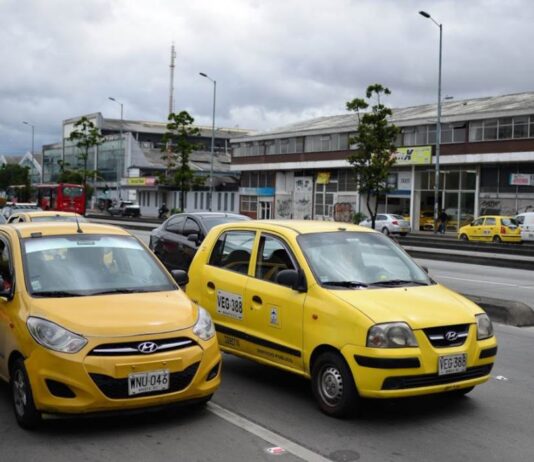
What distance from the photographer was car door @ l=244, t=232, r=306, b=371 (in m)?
6.28

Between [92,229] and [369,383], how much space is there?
3.10 meters

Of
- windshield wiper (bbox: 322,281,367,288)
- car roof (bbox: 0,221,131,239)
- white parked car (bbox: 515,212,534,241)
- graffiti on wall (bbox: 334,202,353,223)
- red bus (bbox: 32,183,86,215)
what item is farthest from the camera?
graffiti on wall (bbox: 334,202,353,223)

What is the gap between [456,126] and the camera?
50.7 metres

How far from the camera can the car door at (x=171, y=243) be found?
47.3ft

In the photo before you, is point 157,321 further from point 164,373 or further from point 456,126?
point 456,126

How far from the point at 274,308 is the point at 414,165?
163 ft

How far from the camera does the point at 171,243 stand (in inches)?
579

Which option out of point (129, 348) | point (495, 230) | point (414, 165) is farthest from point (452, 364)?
point (414, 165)

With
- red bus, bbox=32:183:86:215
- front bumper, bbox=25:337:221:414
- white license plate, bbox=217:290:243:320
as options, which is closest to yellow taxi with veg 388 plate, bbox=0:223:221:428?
front bumper, bbox=25:337:221:414

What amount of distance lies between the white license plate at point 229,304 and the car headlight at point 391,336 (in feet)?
5.97

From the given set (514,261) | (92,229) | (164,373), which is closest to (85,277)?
(92,229)

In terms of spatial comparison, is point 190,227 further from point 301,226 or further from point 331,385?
point 331,385

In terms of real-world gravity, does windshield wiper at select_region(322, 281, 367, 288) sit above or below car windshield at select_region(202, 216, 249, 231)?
below

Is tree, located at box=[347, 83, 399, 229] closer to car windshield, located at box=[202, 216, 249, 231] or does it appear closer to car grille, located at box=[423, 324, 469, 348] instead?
car windshield, located at box=[202, 216, 249, 231]
